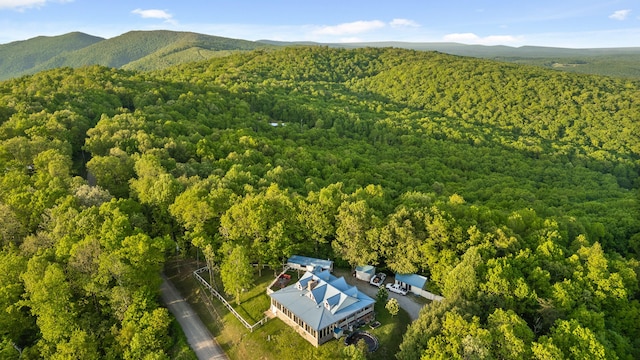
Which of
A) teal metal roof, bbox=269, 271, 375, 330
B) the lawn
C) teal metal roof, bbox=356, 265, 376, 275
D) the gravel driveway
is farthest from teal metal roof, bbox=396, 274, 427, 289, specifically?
teal metal roof, bbox=269, 271, 375, 330

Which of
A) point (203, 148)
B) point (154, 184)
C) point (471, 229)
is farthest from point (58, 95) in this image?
point (471, 229)

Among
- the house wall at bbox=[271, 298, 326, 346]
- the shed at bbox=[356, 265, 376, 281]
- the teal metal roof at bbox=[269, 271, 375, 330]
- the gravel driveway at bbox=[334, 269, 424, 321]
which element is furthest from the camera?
the shed at bbox=[356, 265, 376, 281]

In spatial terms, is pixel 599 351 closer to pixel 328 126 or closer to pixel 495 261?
pixel 495 261

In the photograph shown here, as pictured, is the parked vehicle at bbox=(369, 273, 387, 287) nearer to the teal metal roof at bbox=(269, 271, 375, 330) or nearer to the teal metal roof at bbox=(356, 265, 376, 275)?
the teal metal roof at bbox=(356, 265, 376, 275)

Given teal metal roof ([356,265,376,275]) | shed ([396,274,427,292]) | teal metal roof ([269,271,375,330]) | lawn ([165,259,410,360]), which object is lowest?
lawn ([165,259,410,360])

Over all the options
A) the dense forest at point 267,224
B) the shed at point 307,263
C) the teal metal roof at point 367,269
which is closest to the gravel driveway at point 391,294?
the teal metal roof at point 367,269

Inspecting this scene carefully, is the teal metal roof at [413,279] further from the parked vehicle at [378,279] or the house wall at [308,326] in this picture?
the house wall at [308,326]
